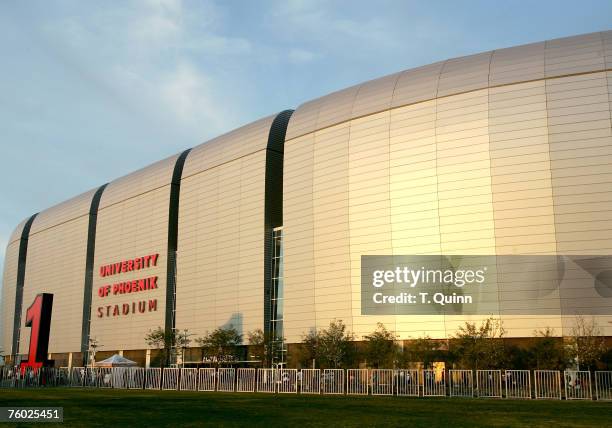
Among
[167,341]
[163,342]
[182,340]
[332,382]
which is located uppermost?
[182,340]

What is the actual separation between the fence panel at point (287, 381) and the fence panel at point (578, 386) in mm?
17103

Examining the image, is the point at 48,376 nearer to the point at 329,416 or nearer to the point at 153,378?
the point at 153,378

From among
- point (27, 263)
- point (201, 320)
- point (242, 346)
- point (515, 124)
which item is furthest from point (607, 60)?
point (27, 263)

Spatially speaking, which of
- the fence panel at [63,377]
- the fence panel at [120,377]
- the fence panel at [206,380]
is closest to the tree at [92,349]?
the fence panel at [63,377]

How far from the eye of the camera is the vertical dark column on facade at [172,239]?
82188mm

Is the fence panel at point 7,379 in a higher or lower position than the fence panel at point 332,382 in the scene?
lower

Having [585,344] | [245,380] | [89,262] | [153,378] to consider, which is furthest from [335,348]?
[89,262]

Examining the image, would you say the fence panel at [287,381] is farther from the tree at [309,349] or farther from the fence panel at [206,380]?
the tree at [309,349]

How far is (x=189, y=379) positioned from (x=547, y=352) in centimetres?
2653

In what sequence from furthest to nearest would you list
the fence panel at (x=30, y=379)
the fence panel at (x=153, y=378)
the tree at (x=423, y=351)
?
the fence panel at (x=30, y=379) < the tree at (x=423, y=351) < the fence panel at (x=153, y=378)

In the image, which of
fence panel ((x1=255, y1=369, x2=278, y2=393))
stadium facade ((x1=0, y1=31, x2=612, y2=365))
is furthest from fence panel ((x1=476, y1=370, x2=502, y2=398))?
fence panel ((x1=255, y1=369, x2=278, y2=393))

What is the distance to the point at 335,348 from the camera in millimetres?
55844

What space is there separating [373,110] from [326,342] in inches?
869

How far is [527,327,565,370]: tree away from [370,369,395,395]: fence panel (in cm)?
1290
